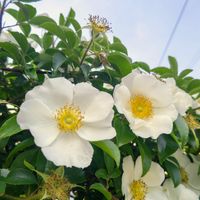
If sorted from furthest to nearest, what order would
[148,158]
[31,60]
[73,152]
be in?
[31,60] → [148,158] → [73,152]

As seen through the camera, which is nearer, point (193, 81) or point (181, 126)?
point (181, 126)

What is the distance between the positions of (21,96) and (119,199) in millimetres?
263

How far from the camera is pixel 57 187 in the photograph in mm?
541

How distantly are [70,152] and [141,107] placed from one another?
0.16 meters

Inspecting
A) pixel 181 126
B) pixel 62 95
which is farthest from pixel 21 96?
pixel 181 126

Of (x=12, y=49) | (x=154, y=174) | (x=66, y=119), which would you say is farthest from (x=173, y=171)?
(x=12, y=49)

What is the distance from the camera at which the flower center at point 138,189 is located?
65 cm

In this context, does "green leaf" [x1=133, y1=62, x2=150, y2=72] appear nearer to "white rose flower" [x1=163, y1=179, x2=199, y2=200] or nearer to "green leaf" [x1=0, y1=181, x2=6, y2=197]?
"white rose flower" [x1=163, y1=179, x2=199, y2=200]

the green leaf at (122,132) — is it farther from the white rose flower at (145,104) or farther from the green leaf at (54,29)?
the green leaf at (54,29)

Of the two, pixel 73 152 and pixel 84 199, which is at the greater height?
pixel 73 152

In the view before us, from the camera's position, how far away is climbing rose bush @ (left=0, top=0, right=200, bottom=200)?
542mm

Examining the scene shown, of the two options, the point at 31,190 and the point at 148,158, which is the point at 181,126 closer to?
the point at 148,158

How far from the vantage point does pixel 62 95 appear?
560 mm

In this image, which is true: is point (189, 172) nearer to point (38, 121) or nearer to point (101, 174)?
point (101, 174)
